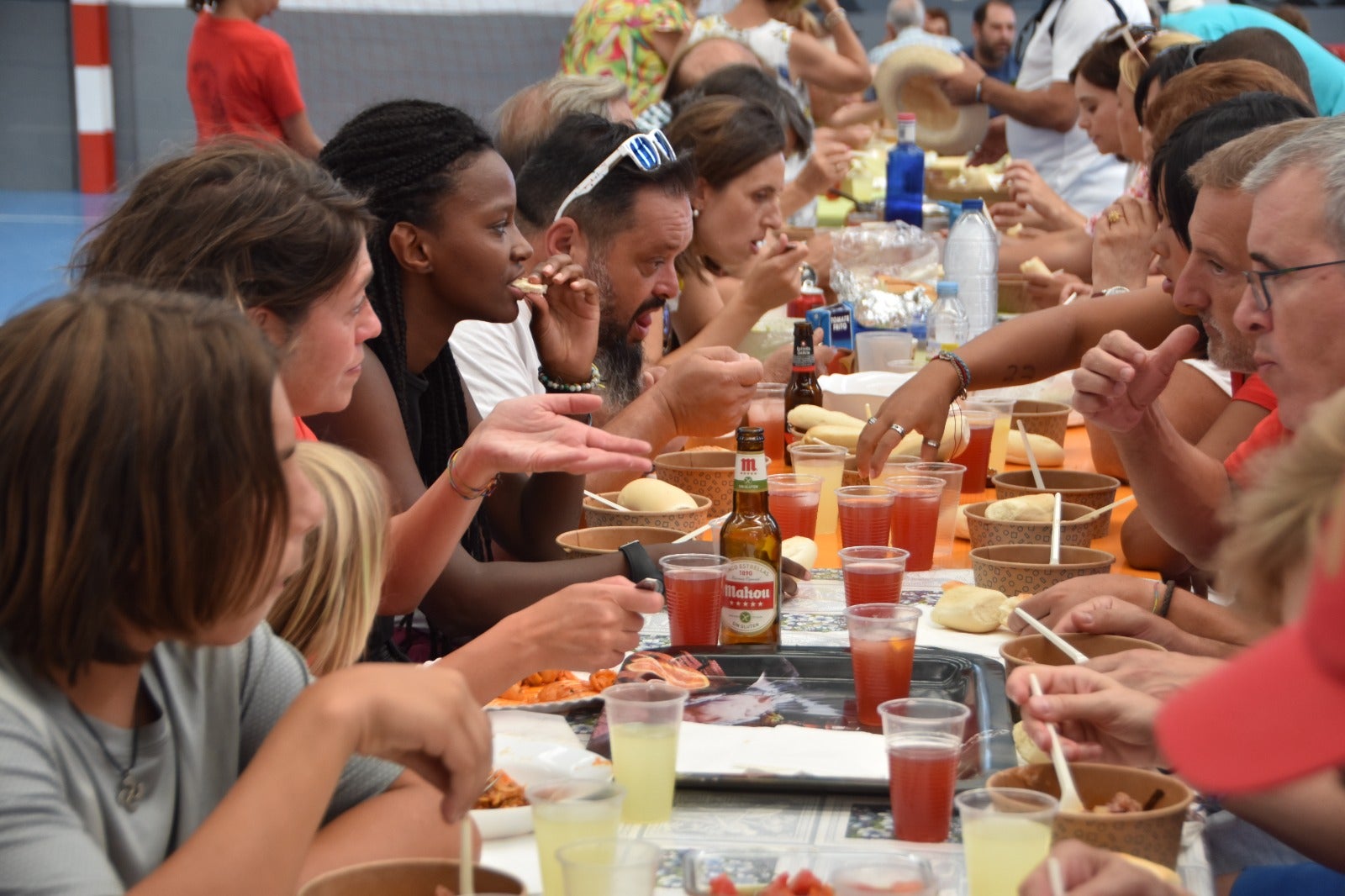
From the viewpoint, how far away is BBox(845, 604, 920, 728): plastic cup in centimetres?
162

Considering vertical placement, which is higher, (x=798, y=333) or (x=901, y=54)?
(x=901, y=54)

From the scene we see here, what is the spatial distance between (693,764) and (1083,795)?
1.30 ft

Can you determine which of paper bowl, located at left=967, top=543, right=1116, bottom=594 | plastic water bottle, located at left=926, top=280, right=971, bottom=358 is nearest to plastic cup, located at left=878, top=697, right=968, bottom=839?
paper bowl, located at left=967, top=543, right=1116, bottom=594

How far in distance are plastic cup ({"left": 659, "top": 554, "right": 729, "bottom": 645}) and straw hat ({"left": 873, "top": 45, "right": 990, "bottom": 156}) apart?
6.54 meters

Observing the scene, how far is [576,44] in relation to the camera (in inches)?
229

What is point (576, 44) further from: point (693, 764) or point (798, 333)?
point (693, 764)

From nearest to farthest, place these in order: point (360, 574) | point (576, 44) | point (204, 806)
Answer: point (204, 806) < point (360, 574) < point (576, 44)

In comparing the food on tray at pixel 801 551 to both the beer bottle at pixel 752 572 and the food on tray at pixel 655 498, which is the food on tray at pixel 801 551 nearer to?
the food on tray at pixel 655 498

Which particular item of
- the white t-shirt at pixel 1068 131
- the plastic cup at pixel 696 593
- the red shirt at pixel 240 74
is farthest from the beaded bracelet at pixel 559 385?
the white t-shirt at pixel 1068 131

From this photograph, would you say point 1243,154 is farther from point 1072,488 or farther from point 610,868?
point 610,868

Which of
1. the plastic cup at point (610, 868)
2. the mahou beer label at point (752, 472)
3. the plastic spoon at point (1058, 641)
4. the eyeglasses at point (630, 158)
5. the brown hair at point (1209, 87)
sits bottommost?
the plastic spoon at point (1058, 641)

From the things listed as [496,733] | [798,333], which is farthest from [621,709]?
[798,333]

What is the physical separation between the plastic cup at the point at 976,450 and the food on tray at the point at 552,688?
4.64 ft

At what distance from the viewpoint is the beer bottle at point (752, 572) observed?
1.86 meters
